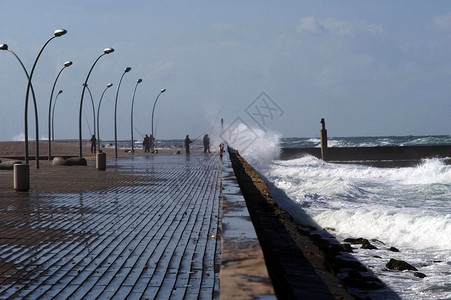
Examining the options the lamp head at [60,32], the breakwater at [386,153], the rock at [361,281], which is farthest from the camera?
the breakwater at [386,153]

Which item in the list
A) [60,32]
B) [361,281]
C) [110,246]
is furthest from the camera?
[60,32]

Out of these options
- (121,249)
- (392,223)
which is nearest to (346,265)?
(121,249)

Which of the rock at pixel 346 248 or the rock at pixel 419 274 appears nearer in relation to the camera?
the rock at pixel 419 274

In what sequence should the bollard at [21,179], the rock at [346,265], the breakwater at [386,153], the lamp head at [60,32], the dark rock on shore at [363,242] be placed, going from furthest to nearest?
the breakwater at [386,153], the lamp head at [60,32], the bollard at [21,179], the dark rock on shore at [363,242], the rock at [346,265]

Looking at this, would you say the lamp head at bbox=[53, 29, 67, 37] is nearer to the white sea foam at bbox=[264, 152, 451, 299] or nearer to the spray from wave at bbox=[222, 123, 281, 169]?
the white sea foam at bbox=[264, 152, 451, 299]

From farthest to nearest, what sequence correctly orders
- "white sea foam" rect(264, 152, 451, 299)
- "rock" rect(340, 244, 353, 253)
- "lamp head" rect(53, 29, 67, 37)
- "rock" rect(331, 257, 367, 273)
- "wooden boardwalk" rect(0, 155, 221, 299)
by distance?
"lamp head" rect(53, 29, 67, 37) → "rock" rect(340, 244, 353, 253) → "rock" rect(331, 257, 367, 273) → "white sea foam" rect(264, 152, 451, 299) → "wooden boardwalk" rect(0, 155, 221, 299)

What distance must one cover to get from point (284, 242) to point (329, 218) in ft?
19.2

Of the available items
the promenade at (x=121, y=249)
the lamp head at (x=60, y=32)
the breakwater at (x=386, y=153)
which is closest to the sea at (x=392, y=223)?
the promenade at (x=121, y=249)

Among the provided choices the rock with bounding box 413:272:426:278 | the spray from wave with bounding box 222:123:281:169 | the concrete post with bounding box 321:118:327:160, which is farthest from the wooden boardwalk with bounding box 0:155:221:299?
the concrete post with bounding box 321:118:327:160

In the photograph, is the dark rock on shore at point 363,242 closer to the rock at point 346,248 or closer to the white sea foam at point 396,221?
the white sea foam at point 396,221

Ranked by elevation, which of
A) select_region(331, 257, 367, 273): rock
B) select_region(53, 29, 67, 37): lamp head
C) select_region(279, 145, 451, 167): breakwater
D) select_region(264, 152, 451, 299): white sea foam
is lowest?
select_region(264, 152, 451, 299): white sea foam

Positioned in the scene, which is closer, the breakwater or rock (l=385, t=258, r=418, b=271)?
rock (l=385, t=258, r=418, b=271)

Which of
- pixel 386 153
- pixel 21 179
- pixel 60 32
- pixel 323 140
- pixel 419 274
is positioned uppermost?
pixel 60 32

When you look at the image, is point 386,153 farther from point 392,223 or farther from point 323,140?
point 392,223
